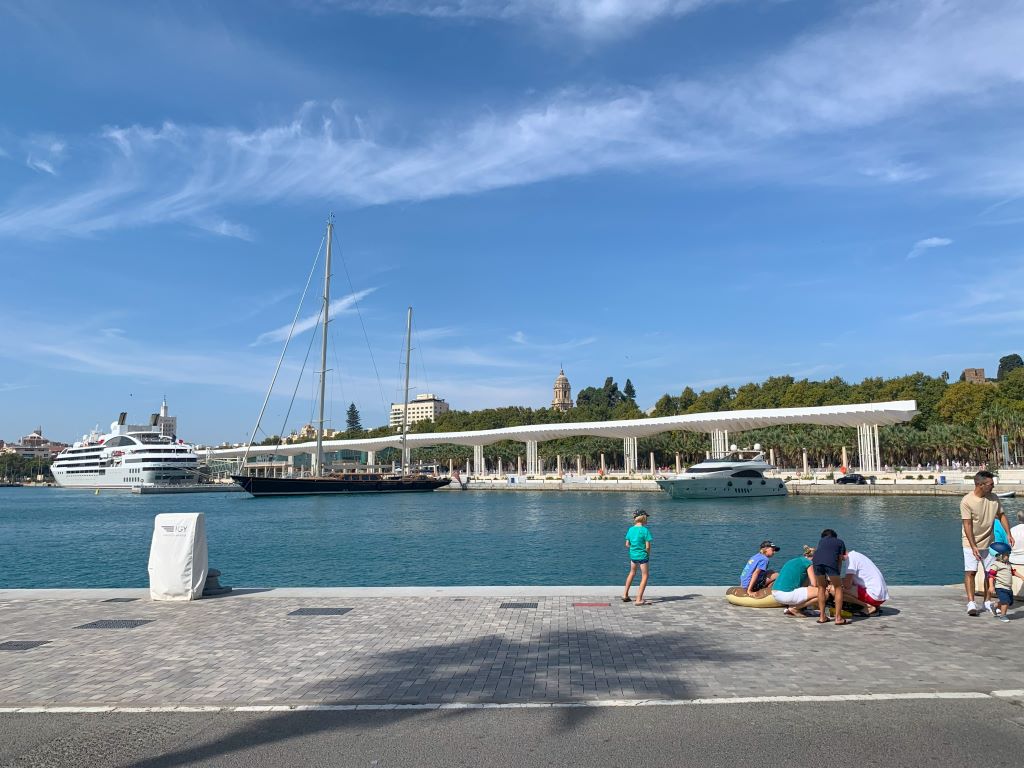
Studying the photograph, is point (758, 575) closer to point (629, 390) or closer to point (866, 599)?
point (866, 599)

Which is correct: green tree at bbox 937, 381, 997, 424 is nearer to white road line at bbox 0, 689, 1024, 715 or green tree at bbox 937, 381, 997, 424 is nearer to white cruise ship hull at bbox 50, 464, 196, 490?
white road line at bbox 0, 689, 1024, 715

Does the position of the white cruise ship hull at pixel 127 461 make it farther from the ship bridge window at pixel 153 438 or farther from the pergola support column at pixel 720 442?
the pergola support column at pixel 720 442

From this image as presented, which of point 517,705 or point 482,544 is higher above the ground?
point 517,705

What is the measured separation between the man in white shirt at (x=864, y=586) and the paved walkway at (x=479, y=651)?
0.92 feet

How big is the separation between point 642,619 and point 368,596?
15.2 ft

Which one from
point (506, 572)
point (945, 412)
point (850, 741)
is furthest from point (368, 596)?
point (945, 412)

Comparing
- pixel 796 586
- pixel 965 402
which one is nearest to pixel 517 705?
pixel 796 586

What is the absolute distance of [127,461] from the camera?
363 feet

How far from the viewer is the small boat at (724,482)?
62.7 meters

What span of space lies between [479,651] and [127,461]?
4587 inches

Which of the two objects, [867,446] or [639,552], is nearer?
→ [639,552]

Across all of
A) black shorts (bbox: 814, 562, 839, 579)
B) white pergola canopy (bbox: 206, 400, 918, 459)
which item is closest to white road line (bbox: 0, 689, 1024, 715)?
black shorts (bbox: 814, 562, 839, 579)

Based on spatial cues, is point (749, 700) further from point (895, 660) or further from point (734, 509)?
point (734, 509)

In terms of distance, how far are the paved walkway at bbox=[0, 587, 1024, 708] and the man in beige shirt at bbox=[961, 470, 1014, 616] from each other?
1.52 ft
